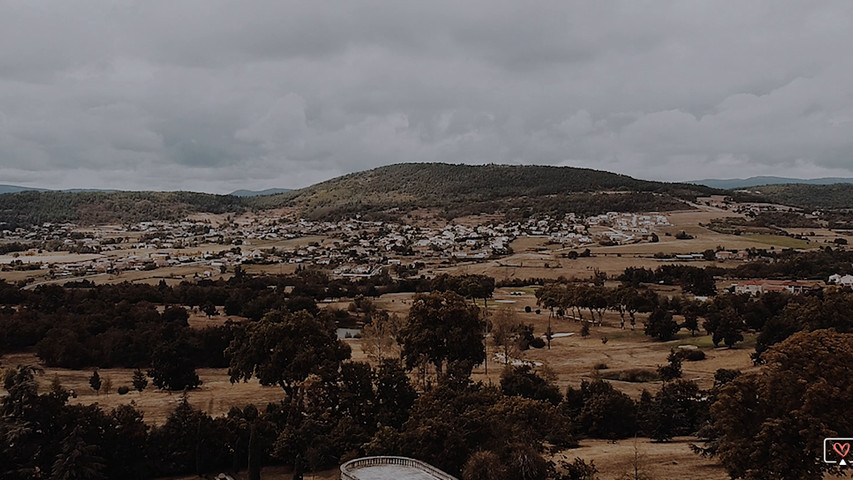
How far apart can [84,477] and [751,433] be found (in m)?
23.4

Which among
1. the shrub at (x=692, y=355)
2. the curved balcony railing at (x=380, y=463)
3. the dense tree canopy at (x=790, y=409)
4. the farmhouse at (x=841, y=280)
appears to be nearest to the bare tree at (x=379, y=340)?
the curved balcony railing at (x=380, y=463)

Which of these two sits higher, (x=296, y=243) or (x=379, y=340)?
(x=296, y=243)

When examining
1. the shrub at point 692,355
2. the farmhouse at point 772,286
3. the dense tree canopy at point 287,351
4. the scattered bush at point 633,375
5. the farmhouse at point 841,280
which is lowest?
the scattered bush at point 633,375

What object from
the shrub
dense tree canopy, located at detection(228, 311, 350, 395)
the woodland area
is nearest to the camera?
the woodland area

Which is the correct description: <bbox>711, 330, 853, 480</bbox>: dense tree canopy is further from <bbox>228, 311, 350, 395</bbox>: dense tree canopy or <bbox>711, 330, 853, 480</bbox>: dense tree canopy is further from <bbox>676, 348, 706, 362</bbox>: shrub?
<bbox>676, 348, 706, 362</bbox>: shrub

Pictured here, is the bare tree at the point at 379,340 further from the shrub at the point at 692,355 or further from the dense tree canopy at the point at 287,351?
the shrub at the point at 692,355

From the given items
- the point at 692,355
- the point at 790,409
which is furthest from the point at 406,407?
the point at 692,355

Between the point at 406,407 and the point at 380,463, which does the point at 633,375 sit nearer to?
the point at 406,407

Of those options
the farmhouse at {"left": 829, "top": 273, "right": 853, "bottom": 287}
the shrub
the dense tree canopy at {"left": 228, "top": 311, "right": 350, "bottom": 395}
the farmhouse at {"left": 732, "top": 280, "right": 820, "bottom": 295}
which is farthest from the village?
the dense tree canopy at {"left": 228, "top": 311, "right": 350, "bottom": 395}

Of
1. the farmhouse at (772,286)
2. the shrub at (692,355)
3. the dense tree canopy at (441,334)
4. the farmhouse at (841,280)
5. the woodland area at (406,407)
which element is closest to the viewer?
the woodland area at (406,407)

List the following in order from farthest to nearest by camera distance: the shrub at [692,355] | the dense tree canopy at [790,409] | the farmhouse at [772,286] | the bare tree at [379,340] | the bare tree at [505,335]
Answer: the farmhouse at [772,286], the shrub at [692,355], the bare tree at [505,335], the bare tree at [379,340], the dense tree canopy at [790,409]

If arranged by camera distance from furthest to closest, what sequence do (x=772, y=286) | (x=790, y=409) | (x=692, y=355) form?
(x=772, y=286) < (x=692, y=355) < (x=790, y=409)

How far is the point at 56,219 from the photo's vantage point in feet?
611

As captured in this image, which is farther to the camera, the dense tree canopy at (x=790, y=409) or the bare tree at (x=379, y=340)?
the bare tree at (x=379, y=340)
